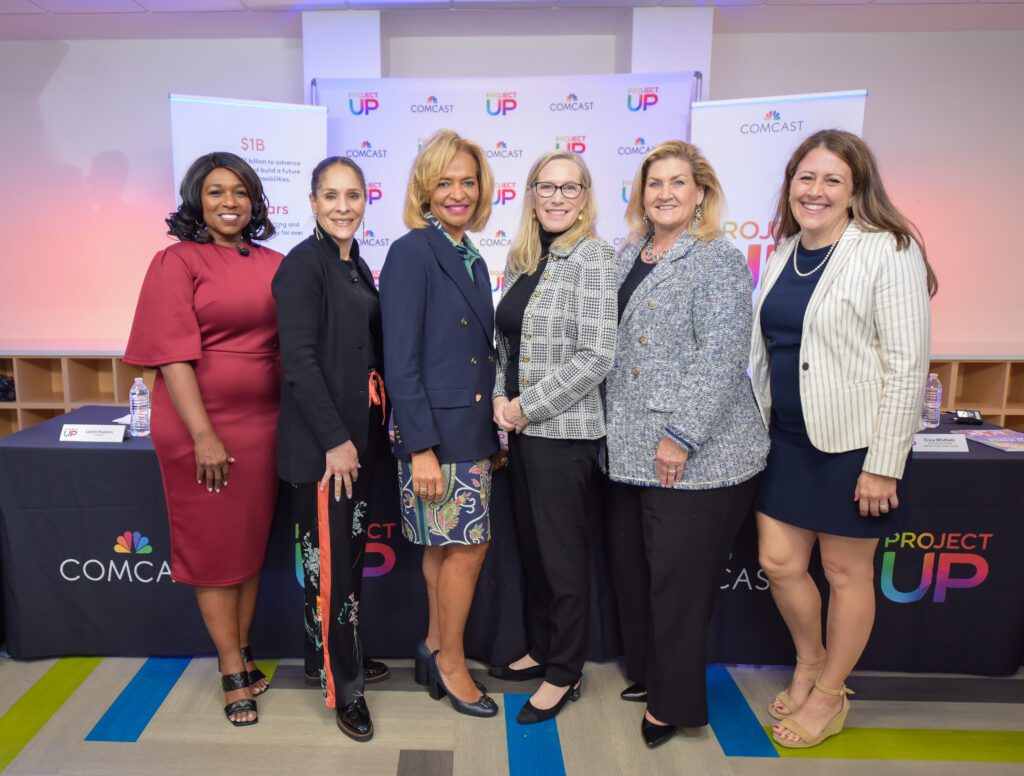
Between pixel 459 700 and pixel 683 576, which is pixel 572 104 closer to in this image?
pixel 683 576

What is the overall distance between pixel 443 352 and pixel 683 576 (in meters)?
0.87

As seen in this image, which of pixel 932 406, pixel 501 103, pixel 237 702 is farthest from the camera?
pixel 501 103

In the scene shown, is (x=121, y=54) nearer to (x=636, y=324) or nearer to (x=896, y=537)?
(x=636, y=324)

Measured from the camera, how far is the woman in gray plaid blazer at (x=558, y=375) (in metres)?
1.78

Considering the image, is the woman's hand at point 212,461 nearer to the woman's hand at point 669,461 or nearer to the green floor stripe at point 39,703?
the green floor stripe at point 39,703

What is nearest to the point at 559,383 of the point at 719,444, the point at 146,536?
the point at 719,444

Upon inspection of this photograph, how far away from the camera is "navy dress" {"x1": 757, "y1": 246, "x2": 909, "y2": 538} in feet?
5.88

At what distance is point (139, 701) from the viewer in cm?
215

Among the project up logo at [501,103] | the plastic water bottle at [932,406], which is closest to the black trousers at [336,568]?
the plastic water bottle at [932,406]

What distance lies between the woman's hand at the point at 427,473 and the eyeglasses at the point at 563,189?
74 centimetres

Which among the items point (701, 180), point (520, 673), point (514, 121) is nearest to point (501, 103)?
point (514, 121)

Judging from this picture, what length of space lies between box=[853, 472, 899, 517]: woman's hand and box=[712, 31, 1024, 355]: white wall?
339 centimetres

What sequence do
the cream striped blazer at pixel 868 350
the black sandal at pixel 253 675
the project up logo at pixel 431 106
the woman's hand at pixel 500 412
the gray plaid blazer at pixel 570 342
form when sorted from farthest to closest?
the project up logo at pixel 431 106 < the black sandal at pixel 253 675 < the woman's hand at pixel 500 412 < the gray plaid blazer at pixel 570 342 < the cream striped blazer at pixel 868 350

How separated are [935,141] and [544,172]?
162 inches
